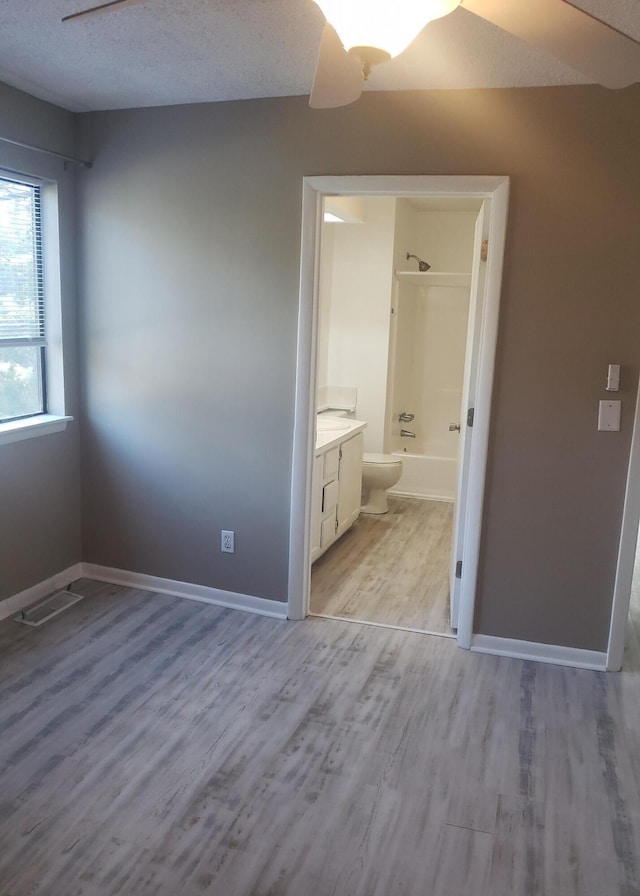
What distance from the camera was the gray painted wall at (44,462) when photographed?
3.18 m

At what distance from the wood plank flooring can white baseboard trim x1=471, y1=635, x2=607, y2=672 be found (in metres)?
0.07

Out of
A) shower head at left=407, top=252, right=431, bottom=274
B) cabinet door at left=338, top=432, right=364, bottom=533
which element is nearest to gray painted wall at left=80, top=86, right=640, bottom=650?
cabinet door at left=338, top=432, right=364, bottom=533

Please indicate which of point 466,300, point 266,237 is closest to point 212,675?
point 266,237

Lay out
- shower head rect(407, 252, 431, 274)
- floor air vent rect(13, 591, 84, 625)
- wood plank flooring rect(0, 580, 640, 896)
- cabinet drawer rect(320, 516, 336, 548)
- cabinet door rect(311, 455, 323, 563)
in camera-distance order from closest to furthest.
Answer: wood plank flooring rect(0, 580, 640, 896) < floor air vent rect(13, 591, 84, 625) < cabinet door rect(311, 455, 323, 563) < cabinet drawer rect(320, 516, 336, 548) < shower head rect(407, 252, 431, 274)

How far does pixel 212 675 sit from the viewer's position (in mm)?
2908

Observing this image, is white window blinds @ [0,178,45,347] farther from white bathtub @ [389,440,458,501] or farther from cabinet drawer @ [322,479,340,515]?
white bathtub @ [389,440,458,501]

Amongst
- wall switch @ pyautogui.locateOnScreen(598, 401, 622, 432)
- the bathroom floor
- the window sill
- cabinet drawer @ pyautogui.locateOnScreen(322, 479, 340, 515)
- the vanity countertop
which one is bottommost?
the bathroom floor

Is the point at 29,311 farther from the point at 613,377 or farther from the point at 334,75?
the point at 613,377

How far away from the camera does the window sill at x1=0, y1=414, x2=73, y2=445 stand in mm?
3232

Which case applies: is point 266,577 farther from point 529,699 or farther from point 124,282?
point 124,282

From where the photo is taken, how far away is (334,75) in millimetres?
1731

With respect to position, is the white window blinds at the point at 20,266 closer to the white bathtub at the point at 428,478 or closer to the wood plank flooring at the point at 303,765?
the wood plank flooring at the point at 303,765

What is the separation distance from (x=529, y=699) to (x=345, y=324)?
365cm

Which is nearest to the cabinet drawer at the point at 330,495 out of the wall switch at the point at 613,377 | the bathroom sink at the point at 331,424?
the bathroom sink at the point at 331,424
